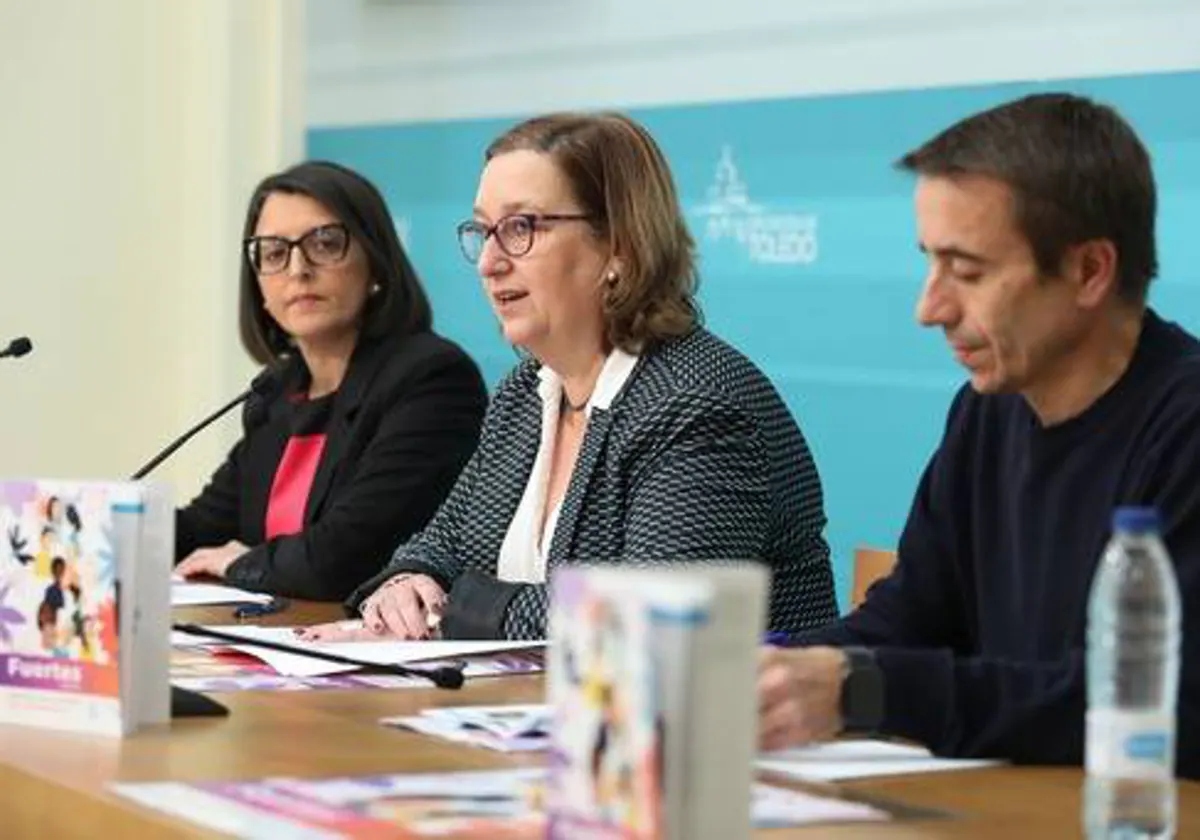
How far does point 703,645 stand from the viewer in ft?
4.83

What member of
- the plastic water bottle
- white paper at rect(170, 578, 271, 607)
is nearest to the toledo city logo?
white paper at rect(170, 578, 271, 607)

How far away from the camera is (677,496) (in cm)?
294

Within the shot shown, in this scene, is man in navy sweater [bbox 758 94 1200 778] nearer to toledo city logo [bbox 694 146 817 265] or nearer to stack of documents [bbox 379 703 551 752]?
stack of documents [bbox 379 703 551 752]

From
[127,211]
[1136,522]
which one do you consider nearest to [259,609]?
[1136,522]

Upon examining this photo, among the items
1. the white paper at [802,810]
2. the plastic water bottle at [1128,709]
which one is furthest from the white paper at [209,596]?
the plastic water bottle at [1128,709]

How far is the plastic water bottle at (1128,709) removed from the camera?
1.69 meters

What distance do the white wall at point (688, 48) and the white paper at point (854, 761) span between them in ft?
5.21

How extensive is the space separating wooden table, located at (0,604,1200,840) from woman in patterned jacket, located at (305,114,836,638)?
2.26ft

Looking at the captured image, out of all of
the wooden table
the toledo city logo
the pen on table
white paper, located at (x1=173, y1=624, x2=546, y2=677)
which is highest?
the toledo city logo

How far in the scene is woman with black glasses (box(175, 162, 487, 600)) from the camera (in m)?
3.70

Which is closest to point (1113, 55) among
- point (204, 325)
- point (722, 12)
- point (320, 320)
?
point (722, 12)

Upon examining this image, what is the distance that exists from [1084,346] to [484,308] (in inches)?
105

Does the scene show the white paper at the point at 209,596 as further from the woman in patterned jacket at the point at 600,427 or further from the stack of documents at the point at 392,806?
the stack of documents at the point at 392,806

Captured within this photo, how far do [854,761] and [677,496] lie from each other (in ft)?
2.79
